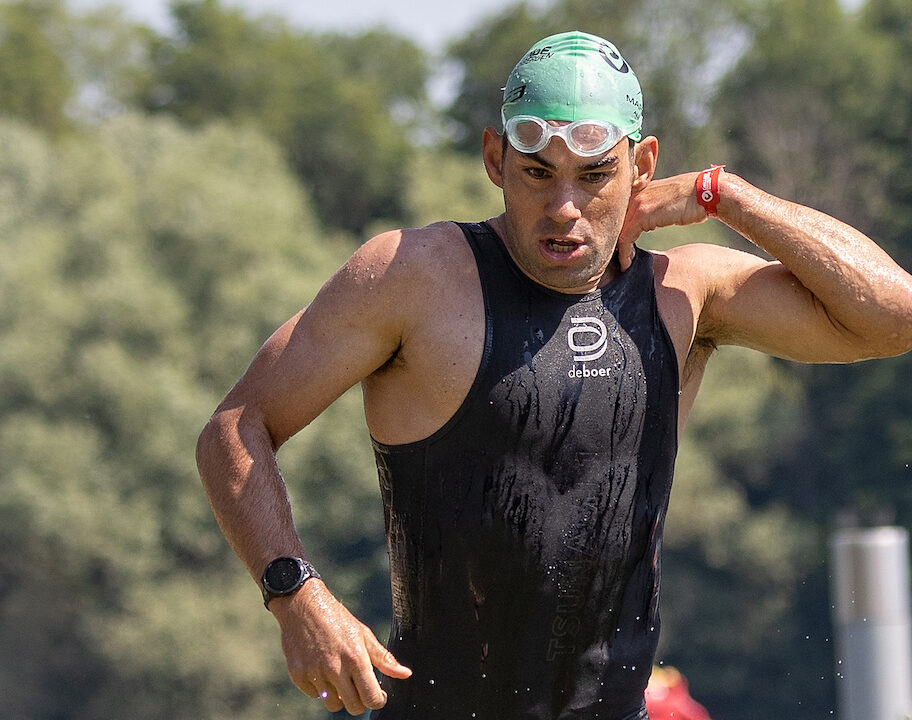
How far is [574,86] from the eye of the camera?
2.92m

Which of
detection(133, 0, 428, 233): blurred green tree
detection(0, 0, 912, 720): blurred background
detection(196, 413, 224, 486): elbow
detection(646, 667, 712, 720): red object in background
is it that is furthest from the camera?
detection(133, 0, 428, 233): blurred green tree

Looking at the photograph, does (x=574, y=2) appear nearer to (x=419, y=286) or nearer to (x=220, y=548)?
(x=220, y=548)

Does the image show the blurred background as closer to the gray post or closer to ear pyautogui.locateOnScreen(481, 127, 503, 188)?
the gray post

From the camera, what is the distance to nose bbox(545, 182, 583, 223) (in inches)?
112

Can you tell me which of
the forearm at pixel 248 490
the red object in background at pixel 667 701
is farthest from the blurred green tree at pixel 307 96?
the forearm at pixel 248 490

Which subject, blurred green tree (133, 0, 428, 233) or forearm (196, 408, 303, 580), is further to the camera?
blurred green tree (133, 0, 428, 233)

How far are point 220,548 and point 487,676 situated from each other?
2444cm

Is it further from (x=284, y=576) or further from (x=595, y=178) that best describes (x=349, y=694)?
(x=595, y=178)

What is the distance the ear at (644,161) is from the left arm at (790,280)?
0.03m

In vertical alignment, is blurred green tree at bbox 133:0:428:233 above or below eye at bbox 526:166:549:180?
above

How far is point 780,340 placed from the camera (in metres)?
3.15

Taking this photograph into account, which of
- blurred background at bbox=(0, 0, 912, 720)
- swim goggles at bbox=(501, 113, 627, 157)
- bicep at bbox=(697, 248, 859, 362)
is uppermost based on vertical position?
blurred background at bbox=(0, 0, 912, 720)

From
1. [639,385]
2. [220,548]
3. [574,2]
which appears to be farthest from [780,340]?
[574,2]

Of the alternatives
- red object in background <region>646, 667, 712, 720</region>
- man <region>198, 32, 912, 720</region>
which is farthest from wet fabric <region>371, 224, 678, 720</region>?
red object in background <region>646, 667, 712, 720</region>
